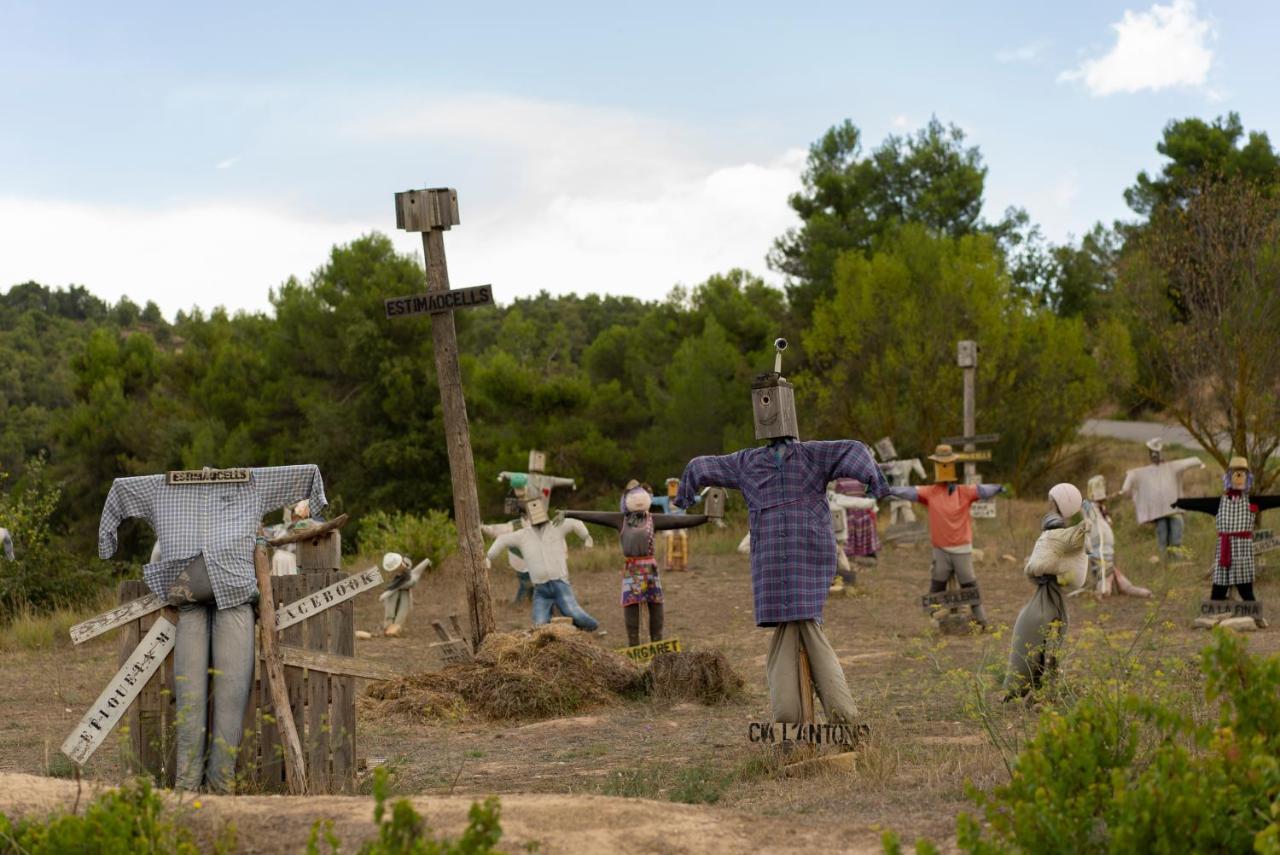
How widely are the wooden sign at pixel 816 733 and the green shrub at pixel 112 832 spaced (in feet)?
10.7

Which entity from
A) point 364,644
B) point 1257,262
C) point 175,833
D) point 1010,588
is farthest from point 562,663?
point 1257,262

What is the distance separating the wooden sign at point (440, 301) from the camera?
10250mm

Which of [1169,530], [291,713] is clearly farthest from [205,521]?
[1169,530]

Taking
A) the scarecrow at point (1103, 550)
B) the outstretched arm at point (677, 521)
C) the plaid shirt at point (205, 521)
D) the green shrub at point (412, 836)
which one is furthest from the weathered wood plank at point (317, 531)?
the scarecrow at point (1103, 550)

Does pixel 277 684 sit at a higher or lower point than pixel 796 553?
lower

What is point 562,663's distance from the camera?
9.66 meters

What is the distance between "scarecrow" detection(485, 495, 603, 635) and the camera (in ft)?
40.9

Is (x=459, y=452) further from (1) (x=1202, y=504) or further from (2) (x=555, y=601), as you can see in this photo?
(1) (x=1202, y=504)

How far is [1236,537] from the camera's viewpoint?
1233cm

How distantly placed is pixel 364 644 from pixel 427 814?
888 centimetres

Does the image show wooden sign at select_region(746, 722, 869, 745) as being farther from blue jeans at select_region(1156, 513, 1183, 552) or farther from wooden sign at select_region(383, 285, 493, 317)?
blue jeans at select_region(1156, 513, 1183, 552)

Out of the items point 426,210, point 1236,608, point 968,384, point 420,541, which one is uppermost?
point 426,210

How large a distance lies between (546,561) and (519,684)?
10.4ft

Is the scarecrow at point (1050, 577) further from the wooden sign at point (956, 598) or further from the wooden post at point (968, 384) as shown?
the wooden post at point (968, 384)
